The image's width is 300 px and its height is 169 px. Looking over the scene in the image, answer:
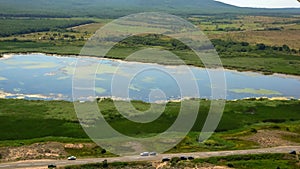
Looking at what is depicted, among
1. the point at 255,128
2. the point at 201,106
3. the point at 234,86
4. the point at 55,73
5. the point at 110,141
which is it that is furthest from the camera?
the point at 55,73

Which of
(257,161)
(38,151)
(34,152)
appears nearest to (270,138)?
(257,161)

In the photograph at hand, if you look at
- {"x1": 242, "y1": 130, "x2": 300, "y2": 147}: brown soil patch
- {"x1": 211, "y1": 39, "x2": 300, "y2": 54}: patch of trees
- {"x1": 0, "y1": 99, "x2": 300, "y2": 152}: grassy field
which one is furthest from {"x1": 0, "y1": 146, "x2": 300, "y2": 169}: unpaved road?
{"x1": 211, "y1": 39, "x2": 300, "y2": 54}: patch of trees

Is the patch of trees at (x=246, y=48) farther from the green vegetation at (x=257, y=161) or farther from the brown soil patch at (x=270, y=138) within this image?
the green vegetation at (x=257, y=161)

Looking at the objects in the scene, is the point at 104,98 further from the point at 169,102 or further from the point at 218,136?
the point at 218,136

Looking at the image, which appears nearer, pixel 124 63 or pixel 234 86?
pixel 234 86

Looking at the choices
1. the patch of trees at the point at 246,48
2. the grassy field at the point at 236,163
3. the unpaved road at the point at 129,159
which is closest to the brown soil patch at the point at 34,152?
the unpaved road at the point at 129,159

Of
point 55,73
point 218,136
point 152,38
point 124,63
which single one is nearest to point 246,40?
point 152,38

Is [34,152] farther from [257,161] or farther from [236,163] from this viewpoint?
[257,161]

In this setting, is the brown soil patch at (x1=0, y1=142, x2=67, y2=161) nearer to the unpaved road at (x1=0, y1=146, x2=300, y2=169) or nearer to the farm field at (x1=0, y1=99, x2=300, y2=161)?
the farm field at (x1=0, y1=99, x2=300, y2=161)
